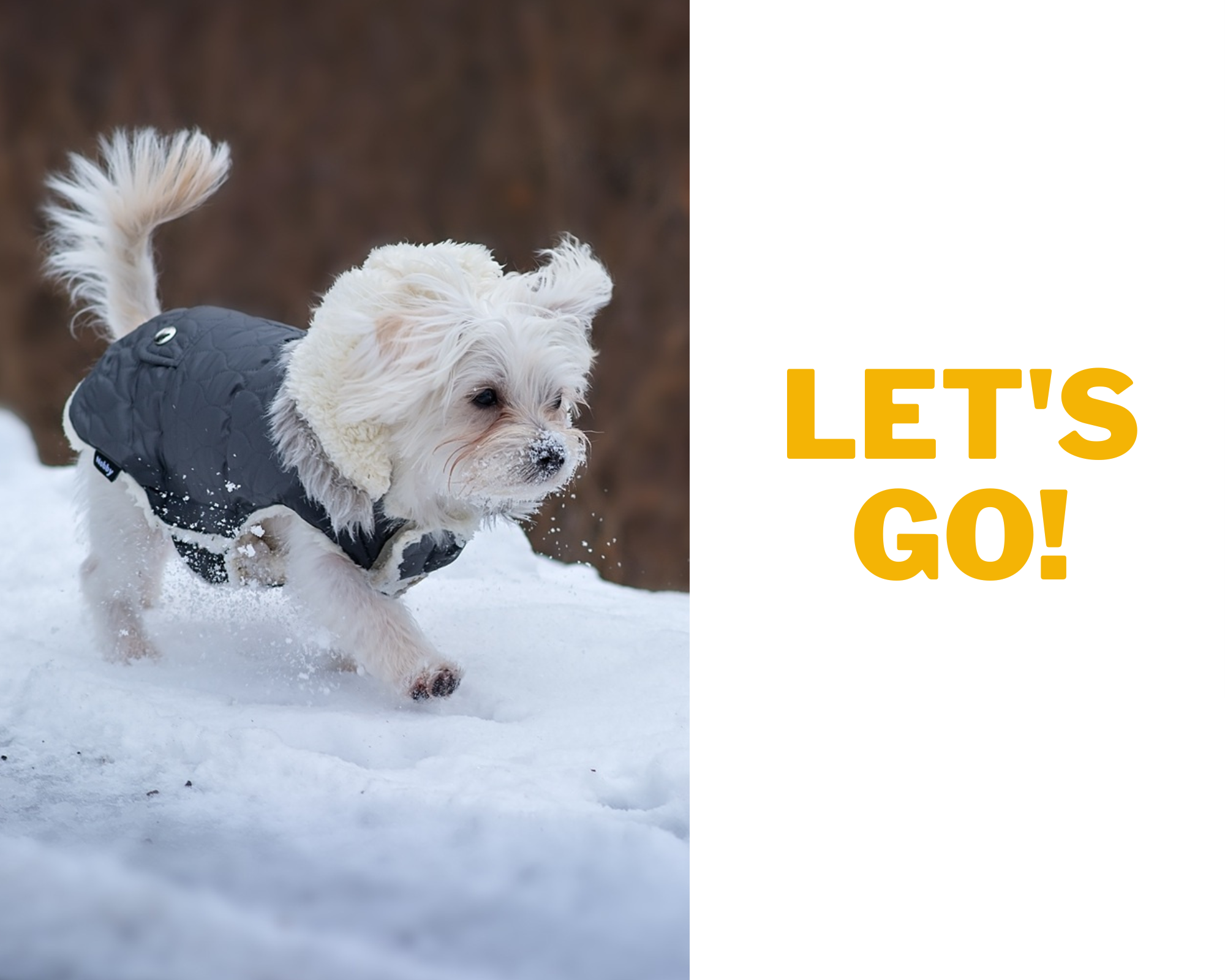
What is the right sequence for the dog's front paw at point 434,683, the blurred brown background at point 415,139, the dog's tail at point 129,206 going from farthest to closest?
the blurred brown background at point 415,139, the dog's tail at point 129,206, the dog's front paw at point 434,683

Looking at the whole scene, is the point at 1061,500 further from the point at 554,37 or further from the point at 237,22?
the point at 237,22

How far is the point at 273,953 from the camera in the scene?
1.57 metres

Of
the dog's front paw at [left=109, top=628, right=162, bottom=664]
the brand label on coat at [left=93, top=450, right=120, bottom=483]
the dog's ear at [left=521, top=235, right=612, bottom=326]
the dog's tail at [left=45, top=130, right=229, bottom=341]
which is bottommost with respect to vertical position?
the dog's front paw at [left=109, top=628, right=162, bottom=664]

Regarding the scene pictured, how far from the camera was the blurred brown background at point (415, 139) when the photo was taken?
618cm

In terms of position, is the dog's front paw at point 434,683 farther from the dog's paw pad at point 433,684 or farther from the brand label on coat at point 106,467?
the brand label on coat at point 106,467

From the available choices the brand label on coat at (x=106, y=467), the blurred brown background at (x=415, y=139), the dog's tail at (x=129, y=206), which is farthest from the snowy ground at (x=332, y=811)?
the blurred brown background at (x=415, y=139)

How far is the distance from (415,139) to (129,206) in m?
3.77

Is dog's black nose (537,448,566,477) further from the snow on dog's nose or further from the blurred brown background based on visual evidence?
the blurred brown background

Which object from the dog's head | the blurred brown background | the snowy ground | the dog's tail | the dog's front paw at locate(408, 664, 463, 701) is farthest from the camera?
the blurred brown background

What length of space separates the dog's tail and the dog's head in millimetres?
603

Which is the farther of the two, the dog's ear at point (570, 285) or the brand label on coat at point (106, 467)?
the brand label on coat at point (106, 467)

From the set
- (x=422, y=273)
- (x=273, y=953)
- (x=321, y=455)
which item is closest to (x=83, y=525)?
(x=321, y=455)

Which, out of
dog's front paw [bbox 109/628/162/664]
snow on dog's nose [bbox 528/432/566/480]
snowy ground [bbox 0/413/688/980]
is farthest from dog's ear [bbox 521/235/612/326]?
dog's front paw [bbox 109/628/162/664]

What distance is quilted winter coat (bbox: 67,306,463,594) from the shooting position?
2.37 m
